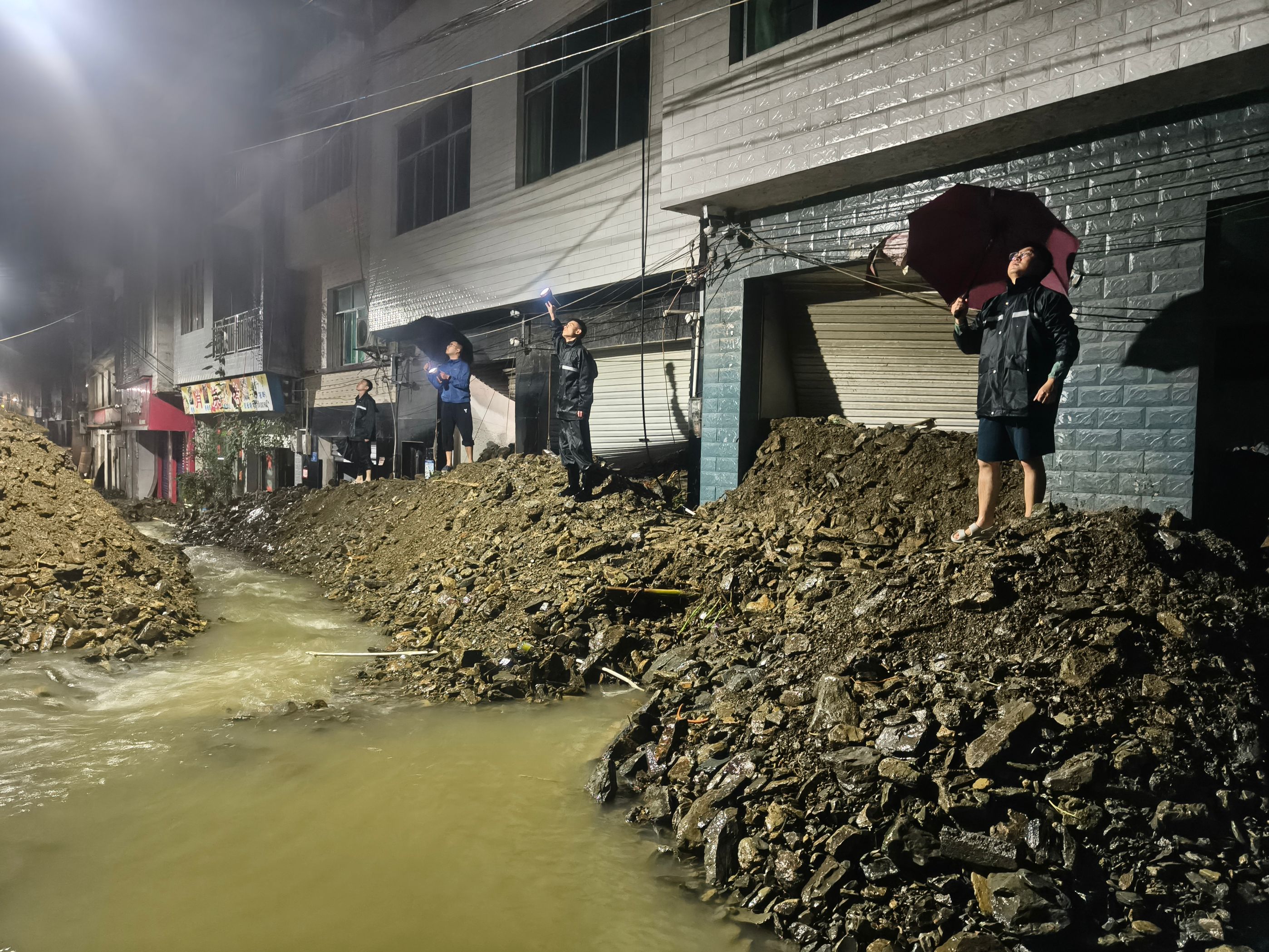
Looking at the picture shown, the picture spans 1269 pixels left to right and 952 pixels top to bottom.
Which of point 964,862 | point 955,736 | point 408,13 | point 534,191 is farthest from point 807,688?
point 408,13

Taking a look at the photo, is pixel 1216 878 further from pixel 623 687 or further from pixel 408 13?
pixel 408 13

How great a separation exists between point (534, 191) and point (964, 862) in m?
11.4

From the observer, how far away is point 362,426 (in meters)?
15.2

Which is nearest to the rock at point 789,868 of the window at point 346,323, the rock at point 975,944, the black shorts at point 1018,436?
the rock at point 975,944

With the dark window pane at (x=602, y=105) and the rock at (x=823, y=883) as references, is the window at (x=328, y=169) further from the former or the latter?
the rock at (x=823, y=883)

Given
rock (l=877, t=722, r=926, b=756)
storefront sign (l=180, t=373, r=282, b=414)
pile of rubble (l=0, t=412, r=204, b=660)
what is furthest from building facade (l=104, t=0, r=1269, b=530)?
pile of rubble (l=0, t=412, r=204, b=660)

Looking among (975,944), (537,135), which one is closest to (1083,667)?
(975,944)

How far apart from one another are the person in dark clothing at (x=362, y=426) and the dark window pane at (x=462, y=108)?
5.41 meters

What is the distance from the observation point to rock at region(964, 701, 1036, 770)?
322 centimetres

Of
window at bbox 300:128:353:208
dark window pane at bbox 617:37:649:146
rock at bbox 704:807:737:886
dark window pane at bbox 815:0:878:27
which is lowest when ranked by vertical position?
rock at bbox 704:807:737:886

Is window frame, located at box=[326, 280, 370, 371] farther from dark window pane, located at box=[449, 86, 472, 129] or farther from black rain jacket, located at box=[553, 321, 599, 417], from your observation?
black rain jacket, located at box=[553, 321, 599, 417]

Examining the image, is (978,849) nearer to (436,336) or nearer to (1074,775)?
(1074,775)

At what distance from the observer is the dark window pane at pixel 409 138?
15.4 metres

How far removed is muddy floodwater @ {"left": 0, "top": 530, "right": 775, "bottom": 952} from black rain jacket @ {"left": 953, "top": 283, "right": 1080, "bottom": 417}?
134 inches
